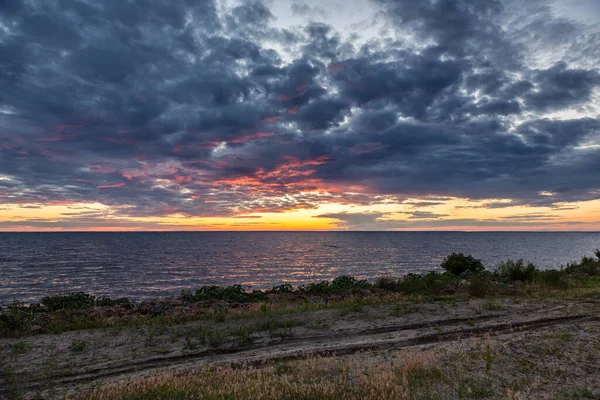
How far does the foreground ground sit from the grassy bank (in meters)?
0.73

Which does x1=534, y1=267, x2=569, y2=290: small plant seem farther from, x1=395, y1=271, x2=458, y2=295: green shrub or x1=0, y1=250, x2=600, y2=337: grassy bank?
x1=395, y1=271, x2=458, y2=295: green shrub

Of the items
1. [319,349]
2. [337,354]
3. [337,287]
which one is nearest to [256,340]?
[319,349]

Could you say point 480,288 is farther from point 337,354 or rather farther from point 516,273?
point 337,354

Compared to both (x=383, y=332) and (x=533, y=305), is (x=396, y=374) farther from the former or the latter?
(x=533, y=305)

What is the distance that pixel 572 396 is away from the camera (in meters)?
7.66

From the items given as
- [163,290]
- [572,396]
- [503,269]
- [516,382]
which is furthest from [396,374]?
[163,290]

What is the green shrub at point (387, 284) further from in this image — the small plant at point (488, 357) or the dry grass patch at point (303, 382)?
the dry grass patch at point (303, 382)

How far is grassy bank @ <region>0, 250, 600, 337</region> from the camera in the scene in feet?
56.7

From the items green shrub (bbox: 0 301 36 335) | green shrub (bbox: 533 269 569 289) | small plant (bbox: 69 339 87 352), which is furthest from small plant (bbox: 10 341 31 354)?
green shrub (bbox: 533 269 569 289)

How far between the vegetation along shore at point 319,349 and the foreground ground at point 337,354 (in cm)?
5

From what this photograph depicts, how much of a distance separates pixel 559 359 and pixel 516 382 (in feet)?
8.40

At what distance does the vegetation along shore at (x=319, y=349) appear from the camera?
808 cm

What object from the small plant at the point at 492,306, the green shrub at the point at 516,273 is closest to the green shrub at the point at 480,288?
the small plant at the point at 492,306

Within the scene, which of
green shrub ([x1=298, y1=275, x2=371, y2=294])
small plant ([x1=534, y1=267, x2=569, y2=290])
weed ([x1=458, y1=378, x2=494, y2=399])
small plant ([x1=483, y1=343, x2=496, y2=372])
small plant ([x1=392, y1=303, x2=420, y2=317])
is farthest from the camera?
green shrub ([x1=298, y1=275, x2=371, y2=294])
